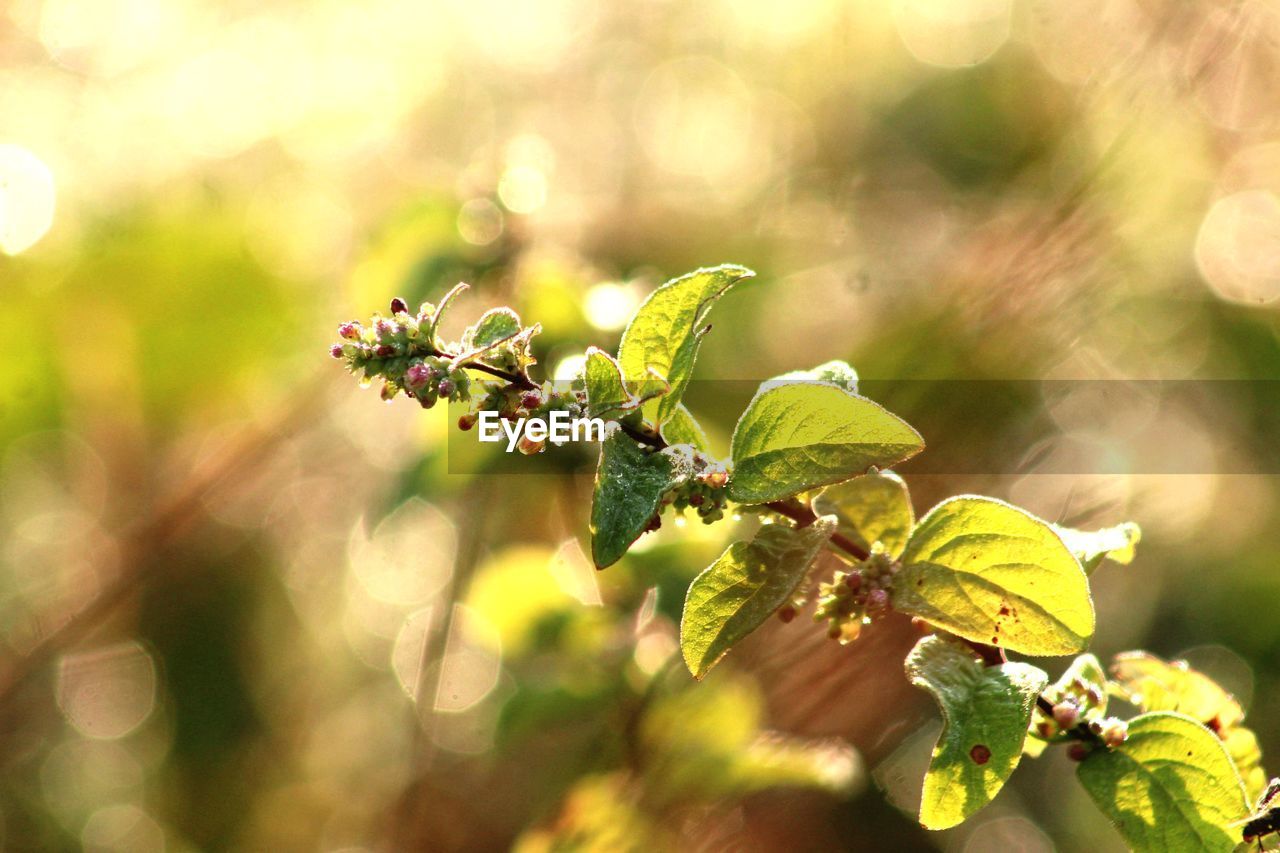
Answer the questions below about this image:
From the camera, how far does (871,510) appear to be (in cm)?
40

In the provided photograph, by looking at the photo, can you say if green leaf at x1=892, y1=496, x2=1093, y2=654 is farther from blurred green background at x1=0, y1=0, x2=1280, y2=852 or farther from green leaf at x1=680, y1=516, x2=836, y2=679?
blurred green background at x1=0, y1=0, x2=1280, y2=852

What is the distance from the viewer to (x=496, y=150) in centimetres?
150

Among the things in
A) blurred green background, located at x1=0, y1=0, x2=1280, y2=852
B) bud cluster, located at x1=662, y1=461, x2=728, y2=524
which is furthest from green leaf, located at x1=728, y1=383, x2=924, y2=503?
blurred green background, located at x1=0, y1=0, x2=1280, y2=852

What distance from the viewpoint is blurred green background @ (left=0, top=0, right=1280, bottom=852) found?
788 mm

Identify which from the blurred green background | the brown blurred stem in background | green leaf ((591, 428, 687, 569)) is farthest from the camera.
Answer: the brown blurred stem in background

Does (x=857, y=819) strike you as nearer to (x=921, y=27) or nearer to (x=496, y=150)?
(x=496, y=150)

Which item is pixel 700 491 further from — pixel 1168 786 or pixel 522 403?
pixel 1168 786

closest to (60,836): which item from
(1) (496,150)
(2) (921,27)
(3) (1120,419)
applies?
(1) (496,150)

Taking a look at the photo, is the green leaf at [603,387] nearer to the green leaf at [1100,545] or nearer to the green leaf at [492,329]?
the green leaf at [492,329]

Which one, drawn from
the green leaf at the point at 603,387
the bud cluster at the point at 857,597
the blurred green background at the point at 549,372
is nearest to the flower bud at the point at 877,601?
the bud cluster at the point at 857,597

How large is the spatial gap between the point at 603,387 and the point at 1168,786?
0.23 metres

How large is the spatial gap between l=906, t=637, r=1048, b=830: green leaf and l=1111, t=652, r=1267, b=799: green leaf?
4.1 inches

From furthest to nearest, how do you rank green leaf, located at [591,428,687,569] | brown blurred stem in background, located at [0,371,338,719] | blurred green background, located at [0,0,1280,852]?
1. brown blurred stem in background, located at [0,371,338,719]
2. blurred green background, located at [0,0,1280,852]
3. green leaf, located at [591,428,687,569]

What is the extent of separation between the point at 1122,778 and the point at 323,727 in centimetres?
84
